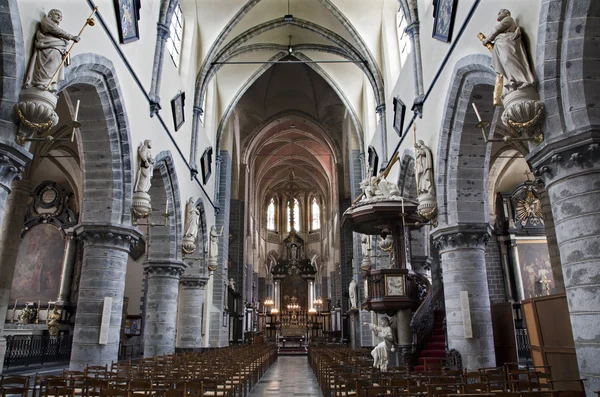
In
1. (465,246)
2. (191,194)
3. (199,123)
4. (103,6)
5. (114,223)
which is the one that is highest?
(199,123)

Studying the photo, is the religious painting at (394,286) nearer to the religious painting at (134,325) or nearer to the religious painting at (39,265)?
the religious painting at (134,325)

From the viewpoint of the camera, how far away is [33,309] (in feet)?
61.8

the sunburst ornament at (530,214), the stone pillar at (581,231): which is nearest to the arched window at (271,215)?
the sunburst ornament at (530,214)

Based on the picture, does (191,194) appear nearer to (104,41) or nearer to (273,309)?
(104,41)

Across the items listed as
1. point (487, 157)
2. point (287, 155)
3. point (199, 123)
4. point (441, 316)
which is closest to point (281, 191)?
point (287, 155)

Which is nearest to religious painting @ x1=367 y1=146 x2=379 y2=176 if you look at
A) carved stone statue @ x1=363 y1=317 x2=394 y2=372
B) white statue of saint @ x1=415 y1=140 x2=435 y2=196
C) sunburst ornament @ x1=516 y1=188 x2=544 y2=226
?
sunburst ornament @ x1=516 y1=188 x2=544 y2=226

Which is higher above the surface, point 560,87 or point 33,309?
point 560,87

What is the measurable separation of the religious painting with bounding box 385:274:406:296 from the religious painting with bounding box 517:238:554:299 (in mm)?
8746

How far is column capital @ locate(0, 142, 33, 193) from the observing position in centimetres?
598

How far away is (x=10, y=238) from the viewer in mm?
14000

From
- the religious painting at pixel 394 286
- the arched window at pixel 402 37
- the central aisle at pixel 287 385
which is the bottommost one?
the central aisle at pixel 287 385

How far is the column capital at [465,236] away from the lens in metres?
9.42

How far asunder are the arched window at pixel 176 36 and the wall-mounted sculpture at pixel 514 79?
10.9m

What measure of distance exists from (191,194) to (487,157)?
34.5 feet
